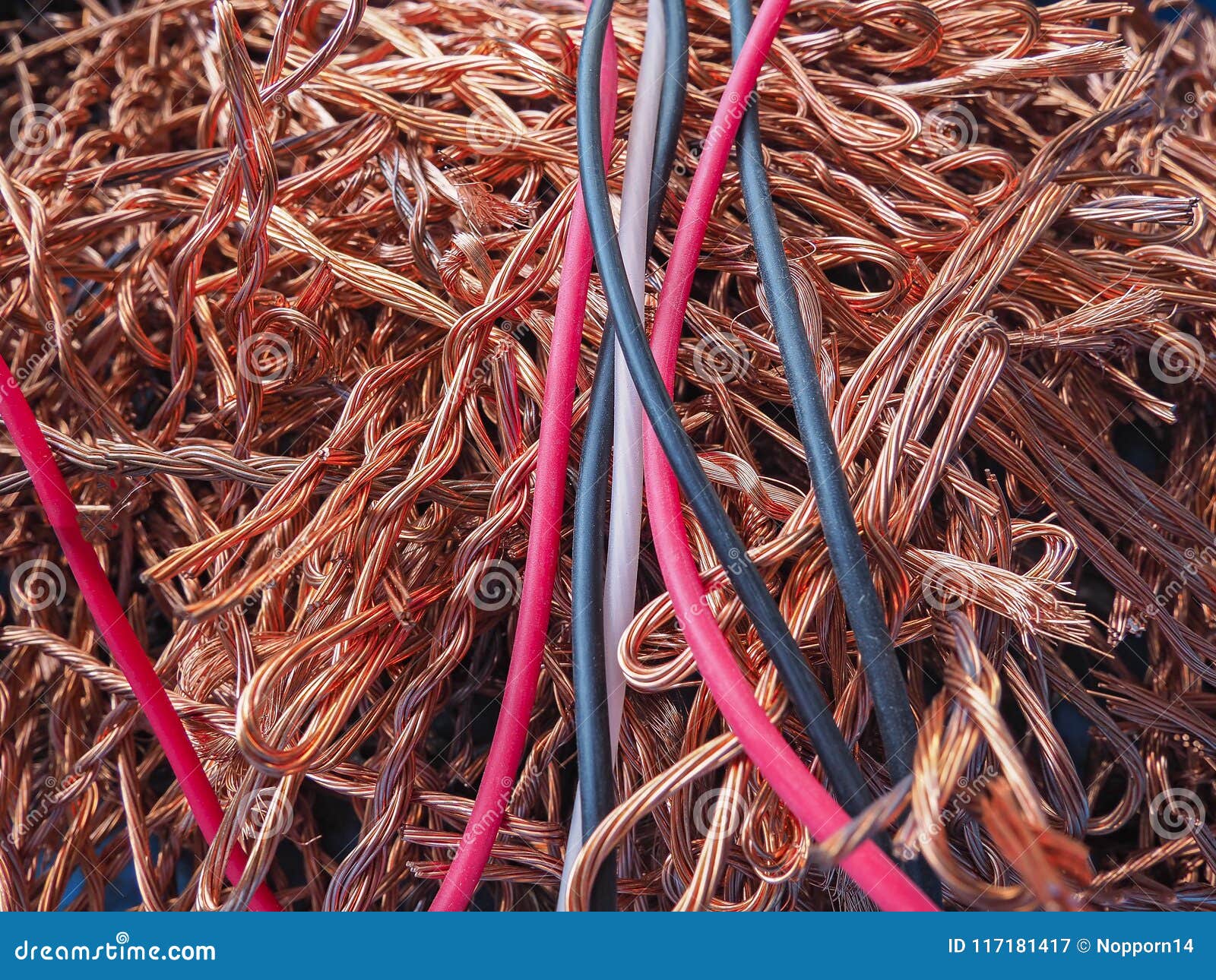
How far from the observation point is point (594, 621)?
0.26 meters

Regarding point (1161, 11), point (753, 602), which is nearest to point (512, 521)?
point (753, 602)

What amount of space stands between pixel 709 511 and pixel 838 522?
4 centimetres

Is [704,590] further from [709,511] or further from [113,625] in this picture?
[113,625]

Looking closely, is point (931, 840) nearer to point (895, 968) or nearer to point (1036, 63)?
point (895, 968)

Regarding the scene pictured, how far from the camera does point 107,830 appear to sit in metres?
0.36

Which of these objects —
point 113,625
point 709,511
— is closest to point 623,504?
point 709,511

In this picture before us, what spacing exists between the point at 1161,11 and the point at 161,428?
0.59 metres

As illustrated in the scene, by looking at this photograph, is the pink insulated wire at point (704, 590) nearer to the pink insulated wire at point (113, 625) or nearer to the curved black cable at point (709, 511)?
the curved black cable at point (709, 511)

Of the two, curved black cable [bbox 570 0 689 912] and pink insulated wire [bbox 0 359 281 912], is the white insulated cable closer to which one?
curved black cable [bbox 570 0 689 912]

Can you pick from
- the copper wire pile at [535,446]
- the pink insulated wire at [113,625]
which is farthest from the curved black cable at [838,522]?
the pink insulated wire at [113,625]

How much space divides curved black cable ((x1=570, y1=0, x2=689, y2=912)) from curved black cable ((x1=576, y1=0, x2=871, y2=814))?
0.05ft

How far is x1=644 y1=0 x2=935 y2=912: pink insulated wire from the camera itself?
0.22 metres

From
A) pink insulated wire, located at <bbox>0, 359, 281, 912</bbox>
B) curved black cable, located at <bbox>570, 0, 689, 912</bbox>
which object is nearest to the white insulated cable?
curved black cable, located at <bbox>570, 0, 689, 912</bbox>

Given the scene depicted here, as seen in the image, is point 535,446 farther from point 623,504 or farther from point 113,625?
point 113,625
